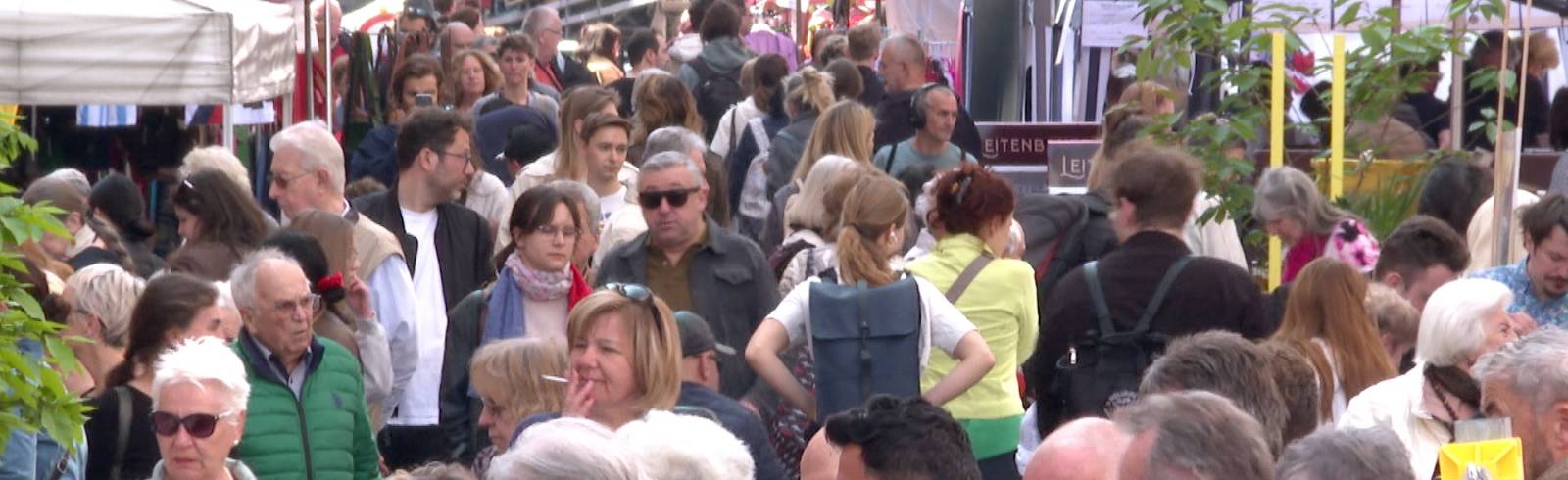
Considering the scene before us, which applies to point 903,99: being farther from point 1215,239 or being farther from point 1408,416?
point 1408,416

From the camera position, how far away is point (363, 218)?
7500mm

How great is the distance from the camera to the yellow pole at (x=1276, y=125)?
8.26 m

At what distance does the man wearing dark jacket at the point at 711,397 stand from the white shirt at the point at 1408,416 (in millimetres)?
1311

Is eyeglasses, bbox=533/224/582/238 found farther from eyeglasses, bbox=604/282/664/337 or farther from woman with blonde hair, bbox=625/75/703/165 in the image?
woman with blonde hair, bbox=625/75/703/165

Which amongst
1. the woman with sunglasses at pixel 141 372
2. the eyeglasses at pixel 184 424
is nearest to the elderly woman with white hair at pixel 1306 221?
the woman with sunglasses at pixel 141 372

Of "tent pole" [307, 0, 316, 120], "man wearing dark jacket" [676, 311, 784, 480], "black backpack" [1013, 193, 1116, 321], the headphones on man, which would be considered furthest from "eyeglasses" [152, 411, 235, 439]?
"tent pole" [307, 0, 316, 120]

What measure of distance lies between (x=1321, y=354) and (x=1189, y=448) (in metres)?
2.47

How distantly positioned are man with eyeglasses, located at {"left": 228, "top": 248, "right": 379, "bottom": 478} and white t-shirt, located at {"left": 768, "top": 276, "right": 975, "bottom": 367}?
1147 mm

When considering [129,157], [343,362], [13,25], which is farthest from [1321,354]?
[129,157]

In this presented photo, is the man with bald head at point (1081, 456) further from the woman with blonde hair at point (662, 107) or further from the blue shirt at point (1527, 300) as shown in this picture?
the woman with blonde hair at point (662, 107)

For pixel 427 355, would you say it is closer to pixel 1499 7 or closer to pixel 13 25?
pixel 13 25

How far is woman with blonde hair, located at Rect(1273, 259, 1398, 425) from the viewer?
6.19 m

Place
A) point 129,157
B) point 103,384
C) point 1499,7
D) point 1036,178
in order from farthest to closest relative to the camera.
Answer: point 129,157
point 1036,178
point 1499,7
point 103,384

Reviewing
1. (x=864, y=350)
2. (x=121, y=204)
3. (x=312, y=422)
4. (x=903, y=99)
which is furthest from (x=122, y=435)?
(x=903, y=99)
